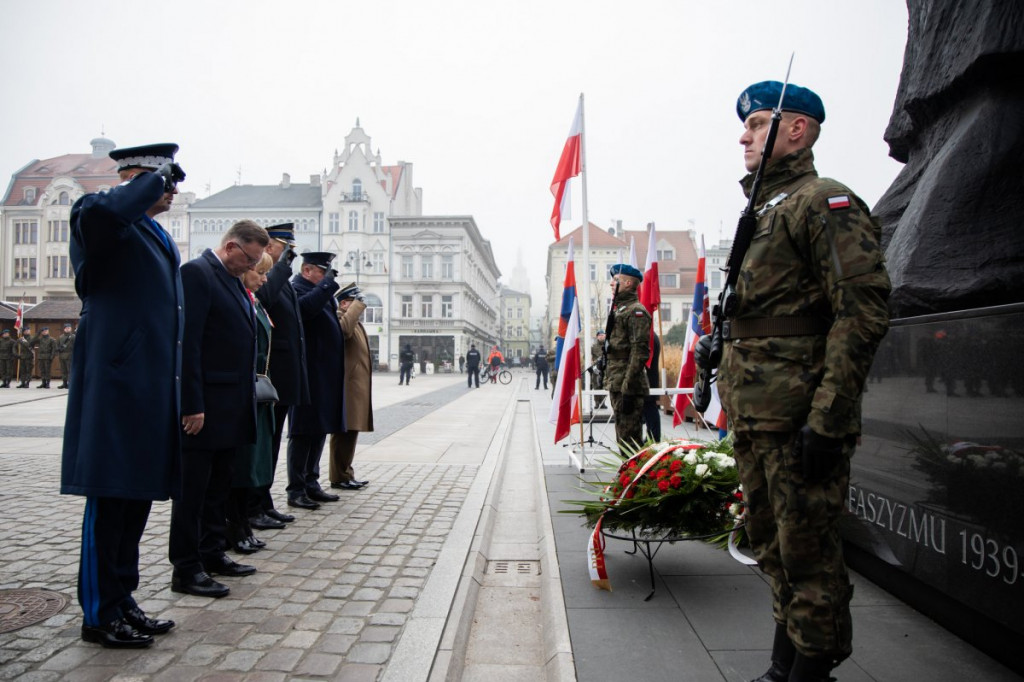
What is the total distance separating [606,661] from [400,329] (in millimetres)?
58648

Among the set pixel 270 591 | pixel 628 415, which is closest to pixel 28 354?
pixel 628 415

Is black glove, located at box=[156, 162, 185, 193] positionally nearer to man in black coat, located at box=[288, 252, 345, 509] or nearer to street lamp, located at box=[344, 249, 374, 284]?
man in black coat, located at box=[288, 252, 345, 509]

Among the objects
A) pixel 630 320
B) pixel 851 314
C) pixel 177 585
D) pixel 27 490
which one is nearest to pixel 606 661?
pixel 851 314

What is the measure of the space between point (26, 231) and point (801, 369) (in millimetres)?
71114

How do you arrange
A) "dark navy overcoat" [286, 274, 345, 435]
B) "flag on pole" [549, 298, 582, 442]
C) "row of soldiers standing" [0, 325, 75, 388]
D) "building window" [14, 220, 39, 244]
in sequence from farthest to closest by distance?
"building window" [14, 220, 39, 244] < "row of soldiers standing" [0, 325, 75, 388] < "flag on pole" [549, 298, 582, 442] < "dark navy overcoat" [286, 274, 345, 435]

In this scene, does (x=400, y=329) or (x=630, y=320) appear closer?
(x=630, y=320)

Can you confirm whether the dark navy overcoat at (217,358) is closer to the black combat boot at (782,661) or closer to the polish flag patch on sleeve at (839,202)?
the black combat boot at (782,661)

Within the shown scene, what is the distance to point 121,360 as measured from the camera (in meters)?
2.86

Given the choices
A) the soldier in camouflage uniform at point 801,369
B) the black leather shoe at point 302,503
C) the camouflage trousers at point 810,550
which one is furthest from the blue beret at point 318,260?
the camouflage trousers at point 810,550

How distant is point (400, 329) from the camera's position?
198 feet

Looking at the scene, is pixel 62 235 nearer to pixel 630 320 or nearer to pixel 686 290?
pixel 686 290

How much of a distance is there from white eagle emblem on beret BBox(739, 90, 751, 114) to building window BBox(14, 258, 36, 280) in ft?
227

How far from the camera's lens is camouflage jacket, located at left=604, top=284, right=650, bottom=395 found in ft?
21.1

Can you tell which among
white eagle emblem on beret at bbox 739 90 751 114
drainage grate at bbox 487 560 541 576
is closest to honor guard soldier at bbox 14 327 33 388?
drainage grate at bbox 487 560 541 576
